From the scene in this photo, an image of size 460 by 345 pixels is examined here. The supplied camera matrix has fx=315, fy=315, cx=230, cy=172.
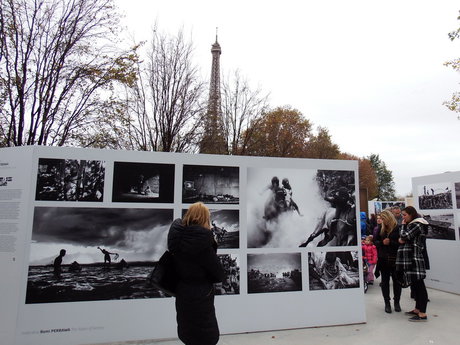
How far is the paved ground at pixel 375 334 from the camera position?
4457mm

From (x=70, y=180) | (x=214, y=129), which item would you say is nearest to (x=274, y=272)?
(x=70, y=180)

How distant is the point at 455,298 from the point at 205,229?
7.31 metres

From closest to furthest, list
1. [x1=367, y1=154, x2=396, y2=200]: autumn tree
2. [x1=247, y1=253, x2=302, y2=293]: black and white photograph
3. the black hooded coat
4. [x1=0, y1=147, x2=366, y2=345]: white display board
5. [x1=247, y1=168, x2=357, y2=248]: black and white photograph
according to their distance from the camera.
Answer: the black hooded coat
[x1=0, y1=147, x2=366, y2=345]: white display board
[x1=247, y1=253, x2=302, y2=293]: black and white photograph
[x1=247, y1=168, x2=357, y2=248]: black and white photograph
[x1=367, y1=154, x2=396, y2=200]: autumn tree

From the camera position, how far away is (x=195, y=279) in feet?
9.54

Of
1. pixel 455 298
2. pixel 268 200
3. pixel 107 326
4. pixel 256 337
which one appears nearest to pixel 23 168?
pixel 107 326

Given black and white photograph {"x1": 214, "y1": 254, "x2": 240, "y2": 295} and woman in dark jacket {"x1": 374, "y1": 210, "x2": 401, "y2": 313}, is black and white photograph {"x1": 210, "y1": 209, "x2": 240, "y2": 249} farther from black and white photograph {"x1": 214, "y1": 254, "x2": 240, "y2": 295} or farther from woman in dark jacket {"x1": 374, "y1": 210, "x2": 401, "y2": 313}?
woman in dark jacket {"x1": 374, "y1": 210, "x2": 401, "y2": 313}

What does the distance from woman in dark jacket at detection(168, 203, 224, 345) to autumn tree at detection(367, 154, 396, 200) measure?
253 ft

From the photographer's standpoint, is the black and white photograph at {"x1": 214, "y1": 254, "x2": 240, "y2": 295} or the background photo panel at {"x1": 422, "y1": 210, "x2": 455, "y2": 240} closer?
the black and white photograph at {"x1": 214, "y1": 254, "x2": 240, "y2": 295}

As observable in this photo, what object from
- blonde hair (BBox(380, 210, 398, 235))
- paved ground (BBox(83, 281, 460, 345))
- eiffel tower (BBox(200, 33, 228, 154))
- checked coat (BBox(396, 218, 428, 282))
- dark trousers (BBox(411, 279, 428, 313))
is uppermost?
eiffel tower (BBox(200, 33, 228, 154))

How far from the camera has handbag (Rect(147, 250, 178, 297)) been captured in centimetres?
303

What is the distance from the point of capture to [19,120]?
9.41 m

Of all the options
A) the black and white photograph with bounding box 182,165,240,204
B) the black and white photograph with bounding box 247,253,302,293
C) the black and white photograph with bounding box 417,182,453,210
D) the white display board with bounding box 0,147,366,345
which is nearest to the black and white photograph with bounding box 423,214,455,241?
the black and white photograph with bounding box 417,182,453,210

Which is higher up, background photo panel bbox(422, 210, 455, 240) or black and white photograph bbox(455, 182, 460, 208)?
black and white photograph bbox(455, 182, 460, 208)

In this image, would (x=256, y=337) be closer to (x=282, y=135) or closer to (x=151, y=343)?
(x=151, y=343)
